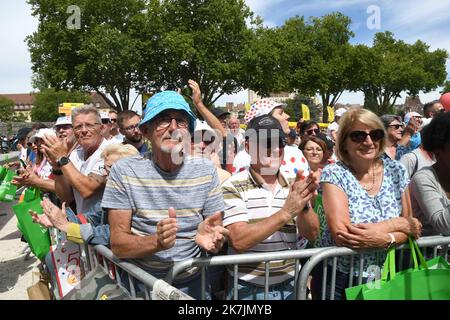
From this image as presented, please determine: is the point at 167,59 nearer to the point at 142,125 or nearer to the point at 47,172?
the point at 47,172

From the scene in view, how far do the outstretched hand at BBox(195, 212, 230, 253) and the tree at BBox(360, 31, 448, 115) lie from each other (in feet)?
146

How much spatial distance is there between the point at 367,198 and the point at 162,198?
3.93 feet

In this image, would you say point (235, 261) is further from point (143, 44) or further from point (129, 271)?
point (143, 44)

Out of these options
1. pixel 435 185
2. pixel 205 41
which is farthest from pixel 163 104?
pixel 205 41

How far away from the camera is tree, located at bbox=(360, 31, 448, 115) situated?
4503 cm

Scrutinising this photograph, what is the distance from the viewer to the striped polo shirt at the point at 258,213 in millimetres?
2262

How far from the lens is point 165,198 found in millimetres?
2082

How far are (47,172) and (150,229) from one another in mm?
3362

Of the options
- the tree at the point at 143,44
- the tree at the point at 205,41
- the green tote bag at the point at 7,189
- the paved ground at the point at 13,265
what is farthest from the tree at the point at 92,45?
the green tote bag at the point at 7,189

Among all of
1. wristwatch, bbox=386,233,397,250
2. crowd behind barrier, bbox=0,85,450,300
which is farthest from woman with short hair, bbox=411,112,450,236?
wristwatch, bbox=386,233,397,250

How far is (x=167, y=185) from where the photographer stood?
2.09m

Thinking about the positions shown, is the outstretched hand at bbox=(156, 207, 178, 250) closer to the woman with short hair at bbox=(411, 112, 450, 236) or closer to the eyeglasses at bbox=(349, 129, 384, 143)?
the eyeglasses at bbox=(349, 129, 384, 143)
